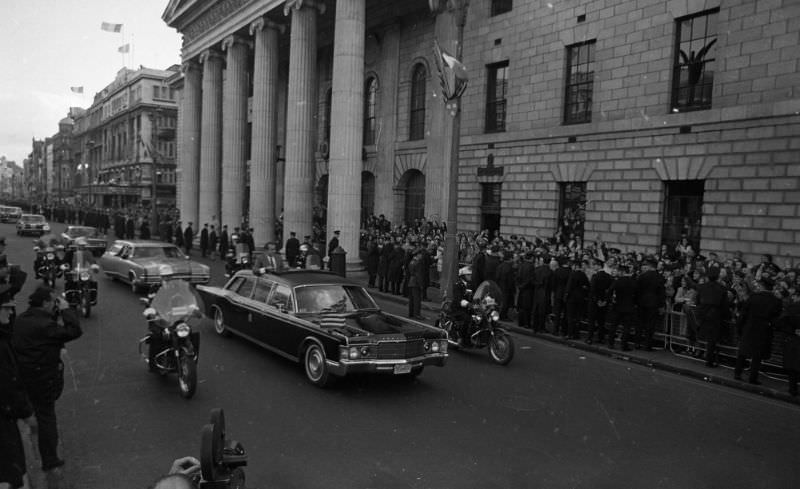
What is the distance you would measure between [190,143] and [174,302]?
33931 millimetres

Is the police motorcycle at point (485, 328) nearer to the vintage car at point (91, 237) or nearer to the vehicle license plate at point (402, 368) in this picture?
the vehicle license plate at point (402, 368)

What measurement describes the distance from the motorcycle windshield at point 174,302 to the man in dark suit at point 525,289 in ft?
24.8

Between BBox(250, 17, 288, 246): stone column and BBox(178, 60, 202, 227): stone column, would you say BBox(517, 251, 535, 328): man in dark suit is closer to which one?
BBox(250, 17, 288, 246): stone column

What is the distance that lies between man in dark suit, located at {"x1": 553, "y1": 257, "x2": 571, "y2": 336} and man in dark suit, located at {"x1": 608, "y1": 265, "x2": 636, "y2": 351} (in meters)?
1.10

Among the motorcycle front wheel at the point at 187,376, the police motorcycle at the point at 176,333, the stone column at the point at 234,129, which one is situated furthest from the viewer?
the stone column at the point at 234,129

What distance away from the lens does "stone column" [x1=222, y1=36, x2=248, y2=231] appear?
103 feet

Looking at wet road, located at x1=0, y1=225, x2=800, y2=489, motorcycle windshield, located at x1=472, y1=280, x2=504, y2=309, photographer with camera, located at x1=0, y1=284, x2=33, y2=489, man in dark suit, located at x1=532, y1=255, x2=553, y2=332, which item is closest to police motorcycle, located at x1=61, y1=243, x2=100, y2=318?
wet road, located at x1=0, y1=225, x2=800, y2=489

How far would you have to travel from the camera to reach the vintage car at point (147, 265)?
52.3ft

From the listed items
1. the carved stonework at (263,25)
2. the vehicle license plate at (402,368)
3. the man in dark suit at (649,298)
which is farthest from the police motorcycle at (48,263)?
the carved stonework at (263,25)

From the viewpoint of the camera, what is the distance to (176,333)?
305 inches

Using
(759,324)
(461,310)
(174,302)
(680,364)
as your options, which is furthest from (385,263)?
(759,324)

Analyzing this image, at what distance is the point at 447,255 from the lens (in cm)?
1366

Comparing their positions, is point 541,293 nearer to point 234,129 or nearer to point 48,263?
point 48,263

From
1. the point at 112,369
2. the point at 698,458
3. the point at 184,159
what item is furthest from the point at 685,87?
the point at 184,159
